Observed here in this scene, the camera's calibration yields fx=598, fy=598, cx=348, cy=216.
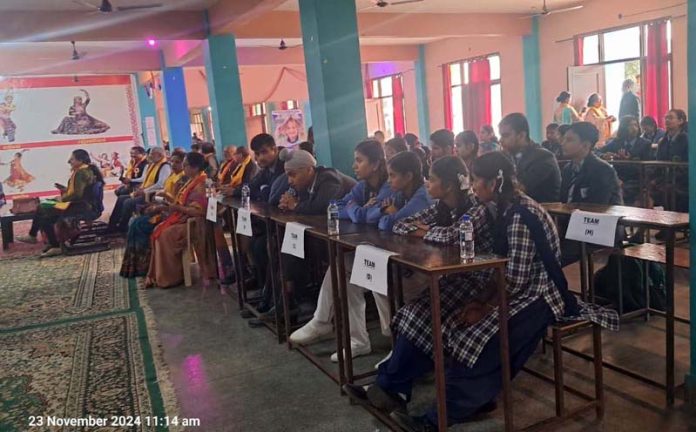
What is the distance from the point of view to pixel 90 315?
432 centimetres

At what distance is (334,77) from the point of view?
4.73m

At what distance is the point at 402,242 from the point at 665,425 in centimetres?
122

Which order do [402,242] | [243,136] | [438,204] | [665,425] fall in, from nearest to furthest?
[665,425] → [402,242] → [438,204] → [243,136]

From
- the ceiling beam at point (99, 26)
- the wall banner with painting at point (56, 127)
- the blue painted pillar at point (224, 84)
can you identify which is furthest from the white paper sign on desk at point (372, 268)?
the wall banner with painting at point (56, 127)

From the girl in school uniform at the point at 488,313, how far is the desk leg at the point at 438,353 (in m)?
0.09

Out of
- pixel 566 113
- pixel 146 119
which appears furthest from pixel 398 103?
pixel 566 113

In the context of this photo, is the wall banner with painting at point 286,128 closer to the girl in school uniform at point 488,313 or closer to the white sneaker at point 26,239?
the white sneaker at point 26,239

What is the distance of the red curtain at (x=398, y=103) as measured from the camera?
15.1 m

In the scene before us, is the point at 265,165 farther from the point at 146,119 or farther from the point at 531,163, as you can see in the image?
the point at 146,119

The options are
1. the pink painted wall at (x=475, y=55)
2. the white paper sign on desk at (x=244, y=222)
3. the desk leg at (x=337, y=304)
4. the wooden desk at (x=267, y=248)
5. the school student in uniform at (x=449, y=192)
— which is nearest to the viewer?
the school student in uniform at (x=449, y=192)

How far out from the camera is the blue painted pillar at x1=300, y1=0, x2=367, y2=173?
4.64 m

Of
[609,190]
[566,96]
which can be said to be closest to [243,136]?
[566,96]

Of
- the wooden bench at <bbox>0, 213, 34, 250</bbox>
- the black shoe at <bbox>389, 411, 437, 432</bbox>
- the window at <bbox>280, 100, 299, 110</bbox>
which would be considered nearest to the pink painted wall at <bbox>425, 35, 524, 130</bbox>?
the window at <bbox>280, 100, 299, 110</bbox>

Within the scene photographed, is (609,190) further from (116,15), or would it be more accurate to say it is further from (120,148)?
(120,148)
